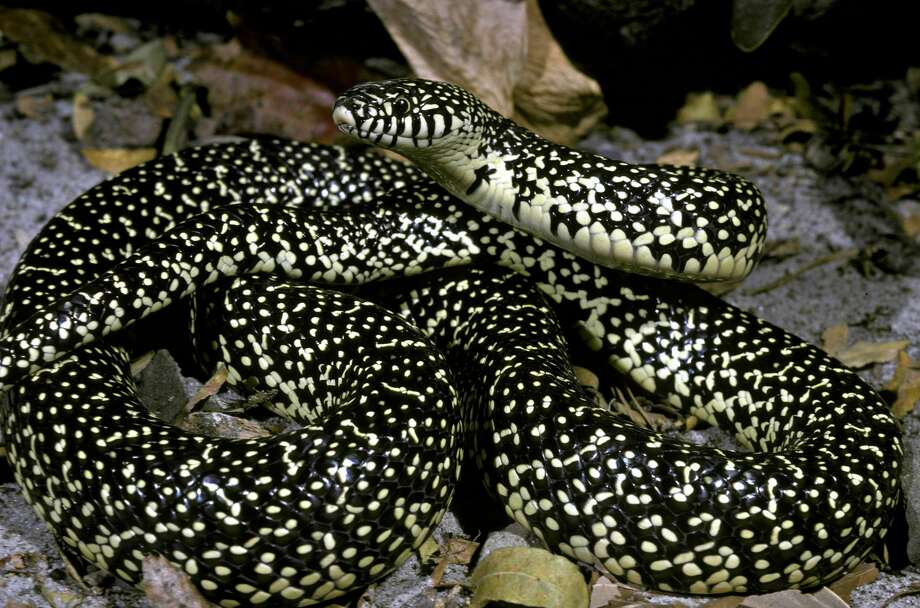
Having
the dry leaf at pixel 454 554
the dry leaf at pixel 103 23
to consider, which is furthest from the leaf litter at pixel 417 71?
the dry leaf at pixel 454 554

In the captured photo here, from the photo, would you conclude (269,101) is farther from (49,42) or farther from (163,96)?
(49,42)

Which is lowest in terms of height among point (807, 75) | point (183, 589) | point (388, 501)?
point (183, 589)

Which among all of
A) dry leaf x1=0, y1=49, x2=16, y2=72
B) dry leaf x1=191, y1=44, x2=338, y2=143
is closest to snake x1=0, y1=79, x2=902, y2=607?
dry leaf x1=191, y1=44, x2=338, y2=143

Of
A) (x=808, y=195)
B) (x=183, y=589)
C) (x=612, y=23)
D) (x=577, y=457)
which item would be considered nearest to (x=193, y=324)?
(x=183, y=589)

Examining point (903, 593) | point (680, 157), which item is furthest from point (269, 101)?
point (903, 593)

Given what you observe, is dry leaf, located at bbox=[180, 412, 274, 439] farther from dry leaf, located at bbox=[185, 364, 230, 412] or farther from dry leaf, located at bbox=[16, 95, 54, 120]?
dry leaf, located at bbox=[16, 95, 54, 120]

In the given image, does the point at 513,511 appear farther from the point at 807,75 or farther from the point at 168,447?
the point at 807,75
